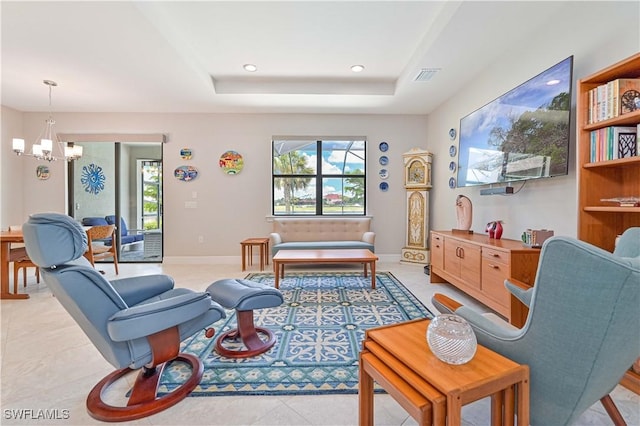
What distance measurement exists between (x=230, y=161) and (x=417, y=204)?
339 cm

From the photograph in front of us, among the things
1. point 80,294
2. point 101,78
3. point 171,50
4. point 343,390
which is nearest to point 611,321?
point 343,390

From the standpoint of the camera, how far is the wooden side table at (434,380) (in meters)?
0.85

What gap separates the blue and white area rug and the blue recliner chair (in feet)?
0.53

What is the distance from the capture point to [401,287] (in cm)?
346

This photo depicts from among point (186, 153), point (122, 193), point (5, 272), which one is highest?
point (186, 153)

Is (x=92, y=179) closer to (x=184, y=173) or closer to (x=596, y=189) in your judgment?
(x=184, y=173)

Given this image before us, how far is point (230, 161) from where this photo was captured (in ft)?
16.4

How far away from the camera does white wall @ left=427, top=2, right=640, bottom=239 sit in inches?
75.6

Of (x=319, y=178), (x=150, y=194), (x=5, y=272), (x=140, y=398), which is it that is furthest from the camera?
(x=150, y=194)

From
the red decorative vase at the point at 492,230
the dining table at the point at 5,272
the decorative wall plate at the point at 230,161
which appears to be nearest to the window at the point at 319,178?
the decorative wall plate at the point at 230,161

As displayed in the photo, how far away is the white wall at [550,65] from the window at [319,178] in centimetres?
178

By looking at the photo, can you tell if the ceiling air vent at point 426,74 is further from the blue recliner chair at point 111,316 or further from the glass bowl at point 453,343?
the blue recliner chair at point 111,316

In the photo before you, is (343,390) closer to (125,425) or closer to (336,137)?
(125,425)

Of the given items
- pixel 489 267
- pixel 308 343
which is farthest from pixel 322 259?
pixel 489 267
